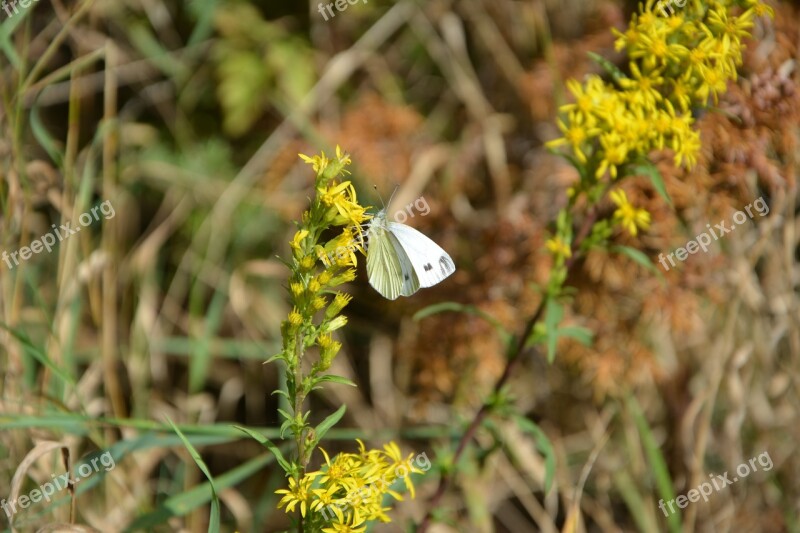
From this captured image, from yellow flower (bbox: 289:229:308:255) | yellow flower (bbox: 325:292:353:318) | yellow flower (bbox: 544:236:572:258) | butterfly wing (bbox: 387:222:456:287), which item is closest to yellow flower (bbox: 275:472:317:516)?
yellow flower (bbox: 325:292:353:318)

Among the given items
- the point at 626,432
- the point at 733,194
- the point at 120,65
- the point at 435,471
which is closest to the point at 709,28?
the point at 733,194

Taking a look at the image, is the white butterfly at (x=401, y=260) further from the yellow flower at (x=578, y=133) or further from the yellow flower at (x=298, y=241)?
the yellow flower at (x=578, y=133)

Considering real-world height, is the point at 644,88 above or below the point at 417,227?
above

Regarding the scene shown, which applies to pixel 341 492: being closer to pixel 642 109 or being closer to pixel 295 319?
pixel 295 319

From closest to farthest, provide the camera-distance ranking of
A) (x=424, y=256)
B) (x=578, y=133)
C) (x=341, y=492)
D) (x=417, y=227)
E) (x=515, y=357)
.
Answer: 1. (x=341, y=492)
2. (x=424, y=256)
3. (x=578, y=133)
4. (x=515, y=357)
5. (x=417, y=227)

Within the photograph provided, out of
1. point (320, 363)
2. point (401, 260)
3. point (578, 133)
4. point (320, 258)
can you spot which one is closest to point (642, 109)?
point (578, 133)

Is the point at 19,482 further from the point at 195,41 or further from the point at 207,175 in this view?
the point at 195,41
